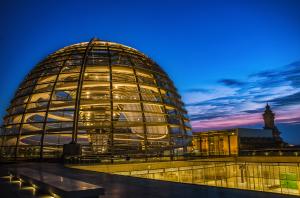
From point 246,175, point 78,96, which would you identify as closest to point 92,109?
point 78,96

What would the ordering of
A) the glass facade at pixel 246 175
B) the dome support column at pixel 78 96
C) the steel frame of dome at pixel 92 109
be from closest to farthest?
the dome support column at pixel 78 96 → the steel frame of dome at pixel 92 109 → the glass facade at pixel 246 175

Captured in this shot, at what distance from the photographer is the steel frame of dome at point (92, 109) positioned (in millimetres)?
21156

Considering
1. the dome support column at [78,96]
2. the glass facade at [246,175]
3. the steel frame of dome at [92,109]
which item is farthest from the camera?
the glass facade at [246,175]

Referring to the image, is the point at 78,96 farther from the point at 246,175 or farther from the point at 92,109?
the point at 246,175

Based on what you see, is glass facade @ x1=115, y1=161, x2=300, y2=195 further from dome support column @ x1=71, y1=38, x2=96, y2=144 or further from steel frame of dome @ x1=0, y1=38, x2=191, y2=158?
dome support column @ x1=71, y1=38, x2=96, y2=144

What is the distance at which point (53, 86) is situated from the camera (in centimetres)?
2216

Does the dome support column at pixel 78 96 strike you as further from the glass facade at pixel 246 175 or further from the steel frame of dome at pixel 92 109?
the glass facade at pixel 246 175

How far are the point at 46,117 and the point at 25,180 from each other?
39.8ft

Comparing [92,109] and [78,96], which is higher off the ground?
[78,96]

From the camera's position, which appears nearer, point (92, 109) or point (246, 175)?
point (92, 109)

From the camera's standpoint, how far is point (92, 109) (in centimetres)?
2158

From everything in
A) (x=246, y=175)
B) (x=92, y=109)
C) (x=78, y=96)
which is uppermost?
(x=78, y=96)

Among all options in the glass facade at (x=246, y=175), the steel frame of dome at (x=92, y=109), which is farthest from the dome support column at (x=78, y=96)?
the glass facade at (x=246, y=175)

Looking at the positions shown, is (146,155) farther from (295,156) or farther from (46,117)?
(295,156)
